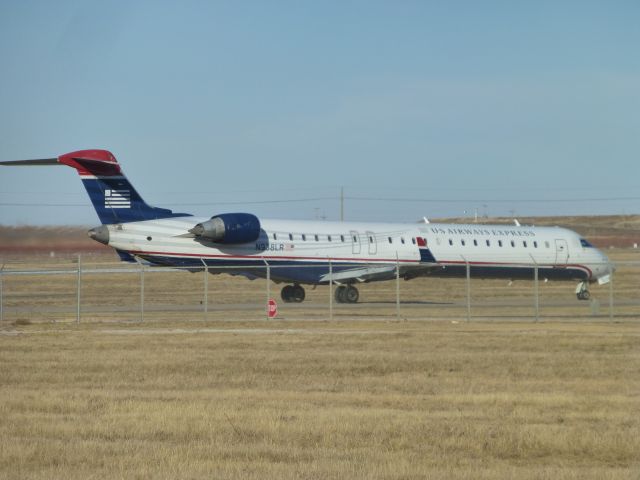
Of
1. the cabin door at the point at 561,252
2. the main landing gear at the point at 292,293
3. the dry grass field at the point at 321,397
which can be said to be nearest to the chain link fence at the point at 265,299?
the main landing gear at the point at 292,293

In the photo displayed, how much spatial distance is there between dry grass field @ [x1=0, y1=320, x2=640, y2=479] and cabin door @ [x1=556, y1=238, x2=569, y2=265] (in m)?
18.5

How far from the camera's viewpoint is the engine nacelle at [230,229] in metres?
36.5

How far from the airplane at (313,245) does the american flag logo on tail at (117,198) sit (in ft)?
0.11

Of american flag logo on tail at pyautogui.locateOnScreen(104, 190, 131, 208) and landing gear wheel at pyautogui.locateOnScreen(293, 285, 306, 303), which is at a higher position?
american flag logo on tail at pyautogui.locateOnScreen(104, 190, 131, 208)

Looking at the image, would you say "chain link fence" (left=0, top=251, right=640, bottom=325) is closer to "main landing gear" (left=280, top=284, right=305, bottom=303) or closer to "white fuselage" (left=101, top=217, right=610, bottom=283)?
"main landing gear" (left=280, top=284, right=305, bottom=303)

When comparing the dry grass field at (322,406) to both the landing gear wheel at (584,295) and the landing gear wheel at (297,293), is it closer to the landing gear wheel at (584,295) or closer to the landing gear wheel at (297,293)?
the landing gear wheel at (297,293)

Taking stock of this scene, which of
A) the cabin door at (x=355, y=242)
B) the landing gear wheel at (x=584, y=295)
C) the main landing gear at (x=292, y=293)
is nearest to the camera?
the cabin door at (x=355, y=242)

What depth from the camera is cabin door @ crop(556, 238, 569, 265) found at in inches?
1684

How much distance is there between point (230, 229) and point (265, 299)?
273 inches

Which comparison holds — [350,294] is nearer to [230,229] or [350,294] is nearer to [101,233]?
[230,229]

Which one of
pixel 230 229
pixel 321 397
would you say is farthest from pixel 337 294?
pixel 321 397

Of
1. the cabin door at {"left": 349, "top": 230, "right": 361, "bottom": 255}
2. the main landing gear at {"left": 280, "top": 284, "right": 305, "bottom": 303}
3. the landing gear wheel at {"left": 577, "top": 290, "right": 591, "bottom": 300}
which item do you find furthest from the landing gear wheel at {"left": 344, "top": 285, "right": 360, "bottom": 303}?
the landing gear wheel at {"left": 577, "top": 290, "right": 591, "bottom": 300}

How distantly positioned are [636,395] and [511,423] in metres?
3.12

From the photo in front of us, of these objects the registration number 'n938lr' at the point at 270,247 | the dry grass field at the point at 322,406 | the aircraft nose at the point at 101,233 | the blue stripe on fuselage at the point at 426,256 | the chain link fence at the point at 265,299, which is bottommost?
the dry grass field at the point at 322,406
